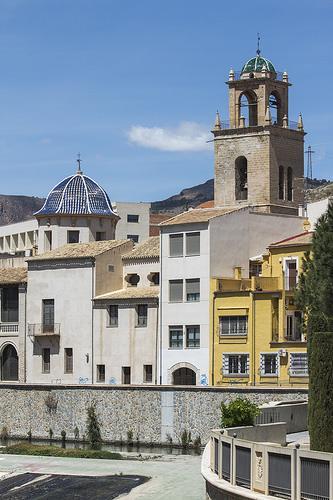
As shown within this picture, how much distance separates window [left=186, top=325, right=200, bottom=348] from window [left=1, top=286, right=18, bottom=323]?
14093mm

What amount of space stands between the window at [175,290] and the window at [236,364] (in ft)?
16.3

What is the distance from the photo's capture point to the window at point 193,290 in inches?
2916

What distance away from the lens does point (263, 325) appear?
70125 millimetres

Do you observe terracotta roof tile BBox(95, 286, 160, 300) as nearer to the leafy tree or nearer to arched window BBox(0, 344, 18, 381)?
arched window BBox(0, 344, 18, 381)

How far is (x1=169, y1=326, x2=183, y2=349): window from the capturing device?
74625 mm

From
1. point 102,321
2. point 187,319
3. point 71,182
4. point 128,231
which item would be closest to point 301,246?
point 187,319

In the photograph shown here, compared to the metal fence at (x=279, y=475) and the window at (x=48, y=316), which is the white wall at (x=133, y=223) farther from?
the metal fence at (x=279, y=475)

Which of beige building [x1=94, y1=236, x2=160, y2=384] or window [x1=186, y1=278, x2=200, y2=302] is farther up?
window [x1=186, y1=278, x2=200, y2=302]

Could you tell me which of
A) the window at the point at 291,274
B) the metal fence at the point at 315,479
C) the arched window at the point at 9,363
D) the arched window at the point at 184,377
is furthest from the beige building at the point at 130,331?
the metal fence at the point at 315,479

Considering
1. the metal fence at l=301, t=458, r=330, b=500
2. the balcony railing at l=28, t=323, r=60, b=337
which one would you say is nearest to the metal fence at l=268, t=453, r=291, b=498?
the metal fence at l=301, t=458, r=330, b=500

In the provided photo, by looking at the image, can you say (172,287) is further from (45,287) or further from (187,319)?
(45,287)

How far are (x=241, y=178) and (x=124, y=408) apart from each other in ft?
91.7

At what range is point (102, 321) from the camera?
78.4 metres

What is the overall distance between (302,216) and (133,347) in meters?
13.9
